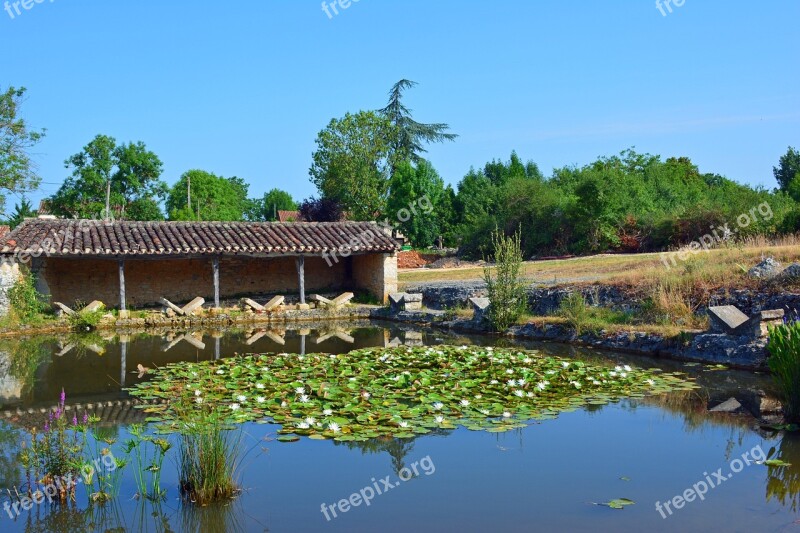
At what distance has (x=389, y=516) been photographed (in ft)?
17.7

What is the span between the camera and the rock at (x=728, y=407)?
27.4 ft

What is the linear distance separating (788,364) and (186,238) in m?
17.0

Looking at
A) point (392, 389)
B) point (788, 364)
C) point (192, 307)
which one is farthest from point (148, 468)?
point (192, 307)

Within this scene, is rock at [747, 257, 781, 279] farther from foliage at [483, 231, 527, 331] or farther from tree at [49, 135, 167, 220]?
tree at [49, 135, 167, 220]

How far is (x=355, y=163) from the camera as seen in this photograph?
128ft

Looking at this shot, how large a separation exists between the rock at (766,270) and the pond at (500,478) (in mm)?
4276

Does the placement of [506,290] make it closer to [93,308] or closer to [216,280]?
[216,280]

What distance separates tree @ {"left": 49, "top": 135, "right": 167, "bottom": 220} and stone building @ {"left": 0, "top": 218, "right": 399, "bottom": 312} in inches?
680

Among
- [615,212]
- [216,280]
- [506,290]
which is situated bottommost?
[506,290]

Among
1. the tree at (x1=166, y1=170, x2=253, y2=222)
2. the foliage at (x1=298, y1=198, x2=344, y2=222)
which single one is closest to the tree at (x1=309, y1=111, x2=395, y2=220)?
the foliage at (x1=298, y1=198, x2=344, y2=222)

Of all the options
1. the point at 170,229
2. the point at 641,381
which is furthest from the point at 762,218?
the point at 170,229

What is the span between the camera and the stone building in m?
19.6

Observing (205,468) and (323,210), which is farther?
(323,210)

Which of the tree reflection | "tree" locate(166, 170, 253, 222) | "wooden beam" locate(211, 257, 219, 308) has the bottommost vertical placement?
the tree reflection
